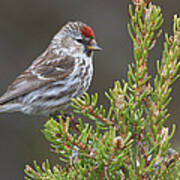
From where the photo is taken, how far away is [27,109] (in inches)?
122

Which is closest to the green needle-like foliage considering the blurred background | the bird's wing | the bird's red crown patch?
the bird's red crown patch

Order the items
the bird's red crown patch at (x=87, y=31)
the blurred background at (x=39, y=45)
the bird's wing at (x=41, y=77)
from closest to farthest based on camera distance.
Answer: the bird's red crown patch at (x=87, y=31) < the bird's wing at (x=41, y=77) < the blurred background at (x=39, y=45)

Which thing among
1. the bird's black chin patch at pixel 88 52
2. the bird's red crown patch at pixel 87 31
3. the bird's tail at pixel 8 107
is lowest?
the bird's tail at pixel 8 107

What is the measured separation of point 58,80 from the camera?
306cm

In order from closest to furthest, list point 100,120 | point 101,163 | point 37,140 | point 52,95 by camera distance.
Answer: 1. point 101,163
2. point 100,120
3. point 52,95
4. point 37,140

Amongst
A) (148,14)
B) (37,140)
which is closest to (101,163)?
(148,14)

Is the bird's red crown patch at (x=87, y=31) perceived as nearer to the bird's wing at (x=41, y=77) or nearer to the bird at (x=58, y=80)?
the bird at (x=58, y=80)

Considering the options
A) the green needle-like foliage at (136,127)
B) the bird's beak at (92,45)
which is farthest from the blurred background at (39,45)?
the green needle-like foliage at (136,127)

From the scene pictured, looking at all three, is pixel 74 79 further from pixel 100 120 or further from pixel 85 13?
pixel 85 13

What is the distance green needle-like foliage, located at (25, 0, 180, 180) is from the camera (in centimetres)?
138

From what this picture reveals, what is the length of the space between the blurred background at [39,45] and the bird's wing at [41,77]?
1584mm

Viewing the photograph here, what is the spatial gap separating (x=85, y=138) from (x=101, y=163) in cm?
10

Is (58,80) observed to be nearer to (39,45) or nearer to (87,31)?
(87,31)

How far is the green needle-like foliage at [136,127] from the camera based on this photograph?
4.54 feet
